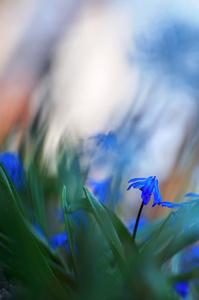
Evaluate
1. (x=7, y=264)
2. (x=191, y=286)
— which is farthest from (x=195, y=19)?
(x=7, y=264)

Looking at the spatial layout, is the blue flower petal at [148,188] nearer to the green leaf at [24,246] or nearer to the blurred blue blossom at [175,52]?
the green leaf at [24,246]

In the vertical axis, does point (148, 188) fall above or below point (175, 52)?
below

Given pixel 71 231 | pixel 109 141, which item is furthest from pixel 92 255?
pixel 109 141

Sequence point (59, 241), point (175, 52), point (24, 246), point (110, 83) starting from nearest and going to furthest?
point (24, 246) < point (59, 241) < point (175, 52) < point (110, 83)

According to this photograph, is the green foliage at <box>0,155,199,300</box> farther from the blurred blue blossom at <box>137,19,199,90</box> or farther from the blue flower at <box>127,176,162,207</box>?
the blurred blue blossom at <box>137,19,199,90</box>

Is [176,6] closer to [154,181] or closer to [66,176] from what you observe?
[66,176]

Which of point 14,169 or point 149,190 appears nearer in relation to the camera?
point 149,190

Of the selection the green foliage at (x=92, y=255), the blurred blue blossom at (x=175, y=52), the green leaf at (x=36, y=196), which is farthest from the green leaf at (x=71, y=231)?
the blurred blue blossom at (x=175, y=52)

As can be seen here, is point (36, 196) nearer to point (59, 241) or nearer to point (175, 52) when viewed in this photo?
point (59, 241)

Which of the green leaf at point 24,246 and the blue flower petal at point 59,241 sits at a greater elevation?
the blue flower petal at point 59,241
